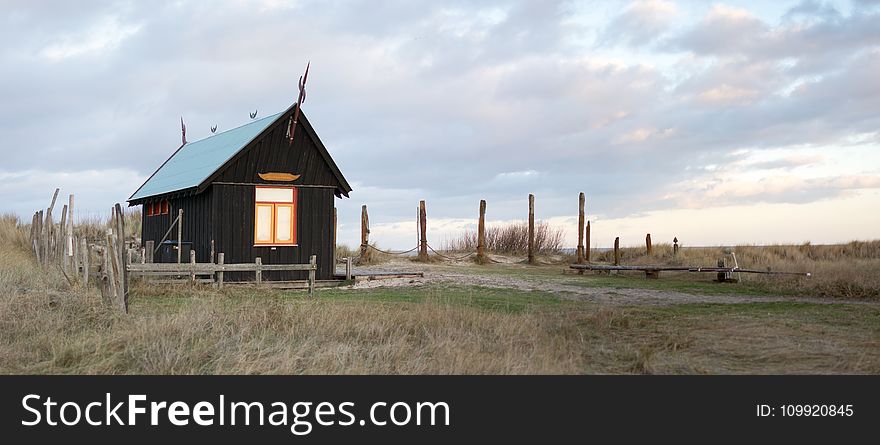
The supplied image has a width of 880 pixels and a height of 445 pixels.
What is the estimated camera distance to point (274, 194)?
73.6ft

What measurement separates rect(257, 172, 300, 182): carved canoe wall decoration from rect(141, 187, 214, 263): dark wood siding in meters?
1.44

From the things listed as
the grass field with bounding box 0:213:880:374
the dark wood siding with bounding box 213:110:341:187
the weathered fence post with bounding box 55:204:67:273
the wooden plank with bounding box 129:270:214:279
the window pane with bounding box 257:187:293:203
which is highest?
the dark wood siding with bounding box 213:110:341:187

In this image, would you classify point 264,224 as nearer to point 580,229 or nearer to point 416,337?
point 416,337

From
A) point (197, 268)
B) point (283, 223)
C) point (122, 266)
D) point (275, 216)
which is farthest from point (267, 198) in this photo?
point (122, 266)

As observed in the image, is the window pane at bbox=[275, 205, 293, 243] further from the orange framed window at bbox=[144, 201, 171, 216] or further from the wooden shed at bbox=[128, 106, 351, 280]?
the orange framed window at bbox=[144, 201, 171, 216]

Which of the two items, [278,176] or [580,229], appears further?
[580,229]

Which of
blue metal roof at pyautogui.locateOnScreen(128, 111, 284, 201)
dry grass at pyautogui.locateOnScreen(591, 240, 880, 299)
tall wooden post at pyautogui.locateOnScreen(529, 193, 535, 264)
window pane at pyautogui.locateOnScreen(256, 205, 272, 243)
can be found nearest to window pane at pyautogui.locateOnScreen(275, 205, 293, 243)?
window pane at pyautogui.locateOnScreen(256, 205, 272, 243)

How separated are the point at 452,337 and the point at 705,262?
2314cm

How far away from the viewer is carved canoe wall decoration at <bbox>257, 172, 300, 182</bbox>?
22.2 meters

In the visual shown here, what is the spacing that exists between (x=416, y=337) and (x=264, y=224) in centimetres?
1239

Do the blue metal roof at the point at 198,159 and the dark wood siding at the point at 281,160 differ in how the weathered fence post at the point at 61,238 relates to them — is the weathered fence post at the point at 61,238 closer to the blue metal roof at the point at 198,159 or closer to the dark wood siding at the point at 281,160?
the blue metal roof at the point at 198,159
